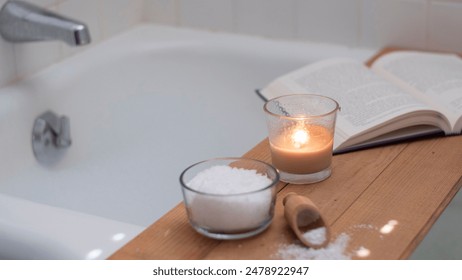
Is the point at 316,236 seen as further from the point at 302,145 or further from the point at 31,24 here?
the point at 31,24

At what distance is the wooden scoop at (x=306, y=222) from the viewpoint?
857mm

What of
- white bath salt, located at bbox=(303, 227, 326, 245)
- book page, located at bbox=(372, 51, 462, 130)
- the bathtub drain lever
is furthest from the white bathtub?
white bath salt, located at bbox=(303, 227, 326, 245)

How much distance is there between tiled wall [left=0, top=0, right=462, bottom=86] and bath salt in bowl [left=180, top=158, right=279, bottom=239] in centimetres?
68

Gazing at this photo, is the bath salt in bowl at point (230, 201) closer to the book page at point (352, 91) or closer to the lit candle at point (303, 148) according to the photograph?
the lit candle at point (303, 148)

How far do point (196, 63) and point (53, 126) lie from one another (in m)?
0.38

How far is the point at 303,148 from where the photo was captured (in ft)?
3.25

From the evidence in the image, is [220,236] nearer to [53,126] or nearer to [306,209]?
[306,209]

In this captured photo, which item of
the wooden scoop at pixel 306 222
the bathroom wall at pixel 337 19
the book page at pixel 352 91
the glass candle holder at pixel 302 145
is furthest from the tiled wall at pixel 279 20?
the wooden scoop at pixel 306 222

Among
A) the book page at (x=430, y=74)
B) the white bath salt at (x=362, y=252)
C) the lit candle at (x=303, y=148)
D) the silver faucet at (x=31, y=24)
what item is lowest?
the book page at (x=430, y=74)

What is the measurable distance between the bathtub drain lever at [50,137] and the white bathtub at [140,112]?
14 millimetres

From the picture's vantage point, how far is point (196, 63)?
5.59 feet

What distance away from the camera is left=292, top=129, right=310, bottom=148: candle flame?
1.00 meters

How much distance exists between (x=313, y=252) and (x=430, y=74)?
1.94 ft

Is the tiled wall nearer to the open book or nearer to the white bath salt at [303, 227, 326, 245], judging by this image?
the open book
